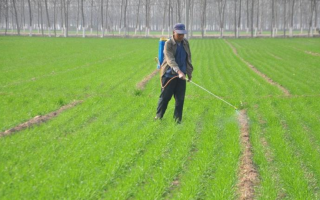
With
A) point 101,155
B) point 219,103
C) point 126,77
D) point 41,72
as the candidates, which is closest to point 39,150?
point 101,155

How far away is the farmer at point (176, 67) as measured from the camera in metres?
9.41

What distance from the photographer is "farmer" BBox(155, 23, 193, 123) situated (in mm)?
9414

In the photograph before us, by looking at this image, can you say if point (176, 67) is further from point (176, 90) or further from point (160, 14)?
point (160, 14)

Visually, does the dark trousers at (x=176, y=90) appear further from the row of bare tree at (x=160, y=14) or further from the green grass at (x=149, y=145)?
the row of bare tree at (x=160, y=14)

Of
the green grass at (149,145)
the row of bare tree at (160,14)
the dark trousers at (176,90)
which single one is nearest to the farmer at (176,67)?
the dark trousers at (176,90)

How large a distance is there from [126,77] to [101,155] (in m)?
12.6

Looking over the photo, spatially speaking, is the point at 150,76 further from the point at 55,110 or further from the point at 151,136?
the point at 151,136

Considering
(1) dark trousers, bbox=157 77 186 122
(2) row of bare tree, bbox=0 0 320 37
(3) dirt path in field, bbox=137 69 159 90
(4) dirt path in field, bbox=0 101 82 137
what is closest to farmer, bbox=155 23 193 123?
(1) dark trousers, bbox=157 77 186 122

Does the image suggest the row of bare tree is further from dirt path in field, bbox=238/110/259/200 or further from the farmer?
dirt path in field, bbox=238/110/259/200

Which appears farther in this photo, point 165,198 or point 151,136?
point 151,136

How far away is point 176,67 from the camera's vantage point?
9.34 metres

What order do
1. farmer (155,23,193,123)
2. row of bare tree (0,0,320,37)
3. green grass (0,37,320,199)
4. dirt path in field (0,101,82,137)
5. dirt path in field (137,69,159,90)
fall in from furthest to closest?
row of bare tree (0,0,320,37) → dirt path in field (137,69,159,90) → farmer (155,23,193,123) → dirt path in field (0,101,82,137) → green grass (0,37,320,199)

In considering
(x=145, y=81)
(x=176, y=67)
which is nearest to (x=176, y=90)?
(x=176, y=67)

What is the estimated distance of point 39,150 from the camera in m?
7.32
